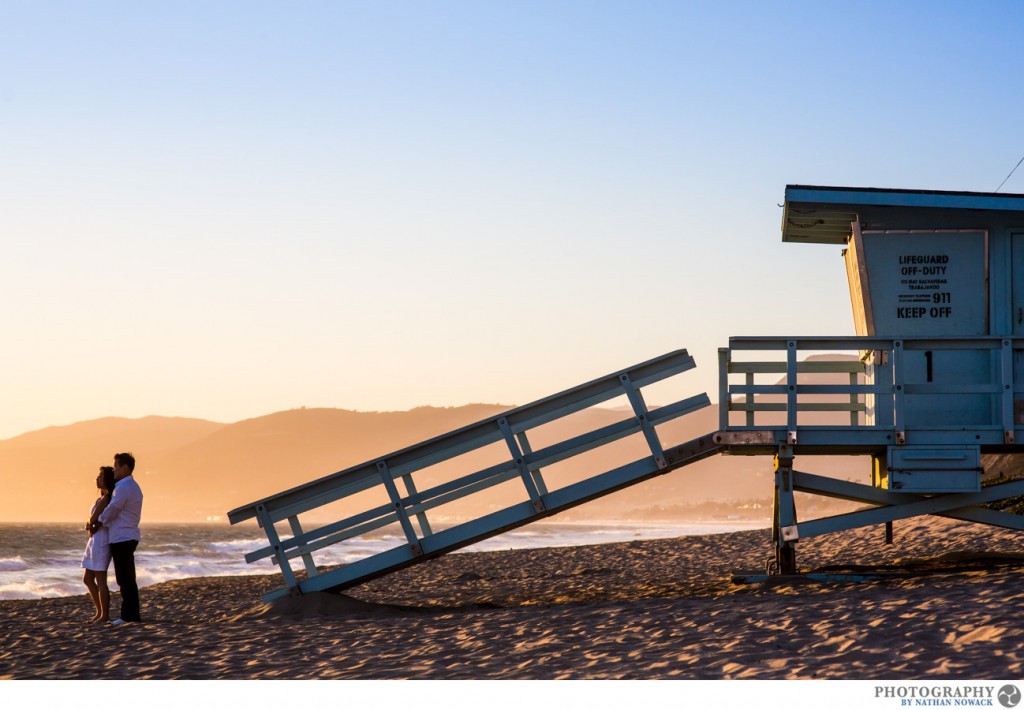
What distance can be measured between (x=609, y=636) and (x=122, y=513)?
5245mm

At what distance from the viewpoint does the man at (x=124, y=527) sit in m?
11.2

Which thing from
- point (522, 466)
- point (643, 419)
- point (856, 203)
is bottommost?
point (522, 466)

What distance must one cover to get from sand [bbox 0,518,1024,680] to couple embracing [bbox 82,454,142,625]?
39 cm

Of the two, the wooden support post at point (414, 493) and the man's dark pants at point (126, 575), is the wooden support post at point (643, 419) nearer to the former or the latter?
the wooden support post at point (414, 493)

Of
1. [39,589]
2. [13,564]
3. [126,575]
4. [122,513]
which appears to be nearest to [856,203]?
[122,513]

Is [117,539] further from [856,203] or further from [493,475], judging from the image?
[856,203]

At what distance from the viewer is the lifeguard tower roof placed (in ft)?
39.9

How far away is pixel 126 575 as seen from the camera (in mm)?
11273

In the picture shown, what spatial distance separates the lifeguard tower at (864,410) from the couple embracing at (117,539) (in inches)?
47.5

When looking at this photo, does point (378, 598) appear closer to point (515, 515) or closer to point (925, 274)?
point (515, 515)

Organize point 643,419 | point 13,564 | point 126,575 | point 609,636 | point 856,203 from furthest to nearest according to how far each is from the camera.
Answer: point 13,564
point 856,203
point 643,419
point 126,575
point 609,636

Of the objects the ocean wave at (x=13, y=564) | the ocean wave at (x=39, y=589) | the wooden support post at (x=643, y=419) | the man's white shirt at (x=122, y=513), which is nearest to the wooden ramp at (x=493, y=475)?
the wooden support post at (x=643, y=419)

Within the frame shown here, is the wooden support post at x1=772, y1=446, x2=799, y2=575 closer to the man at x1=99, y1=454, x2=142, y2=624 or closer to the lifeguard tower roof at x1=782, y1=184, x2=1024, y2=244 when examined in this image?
the lifeguard tower roof at x1=782, y1=184, x2=1024, y2=244

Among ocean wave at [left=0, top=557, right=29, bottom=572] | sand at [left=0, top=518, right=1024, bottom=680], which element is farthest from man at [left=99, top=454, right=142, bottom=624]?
Answer: ocean wave at [left=0, top=557, right=29, bottom=572]
